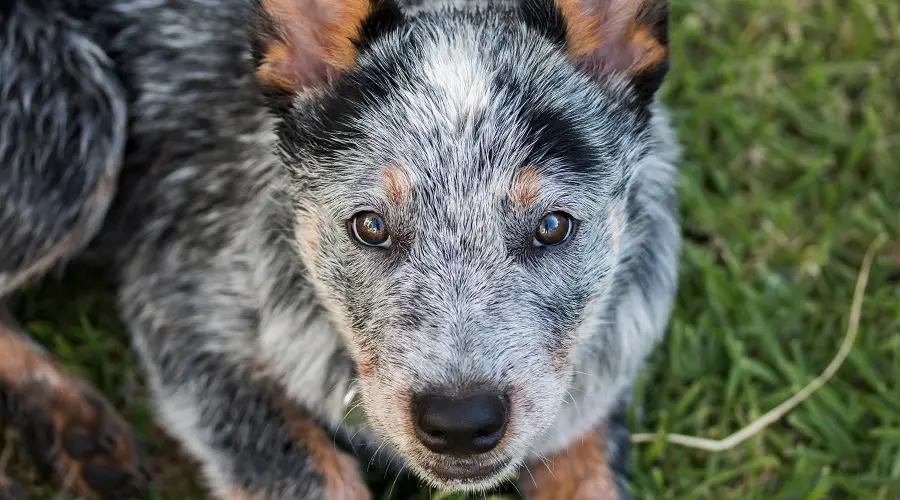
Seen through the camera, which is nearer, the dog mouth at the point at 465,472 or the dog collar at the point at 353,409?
the dog mouth at the point at 465,472

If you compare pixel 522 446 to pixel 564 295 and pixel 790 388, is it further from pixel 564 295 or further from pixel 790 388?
pixel 790 388

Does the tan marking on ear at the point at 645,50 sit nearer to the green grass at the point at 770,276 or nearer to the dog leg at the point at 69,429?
the green grass at the point at 770,276

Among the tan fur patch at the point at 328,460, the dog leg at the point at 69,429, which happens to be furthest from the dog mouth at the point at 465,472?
the dog leg at the point at 69,429

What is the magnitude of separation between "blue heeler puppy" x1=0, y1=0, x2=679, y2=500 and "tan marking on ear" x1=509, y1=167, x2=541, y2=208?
0.01 m

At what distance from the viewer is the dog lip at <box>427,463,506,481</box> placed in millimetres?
3037

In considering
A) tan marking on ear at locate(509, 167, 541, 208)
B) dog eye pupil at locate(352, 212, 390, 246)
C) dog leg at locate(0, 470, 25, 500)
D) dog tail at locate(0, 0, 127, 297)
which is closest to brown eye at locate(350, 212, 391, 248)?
dog eye pupil at locate(352, 212, 390, 246)

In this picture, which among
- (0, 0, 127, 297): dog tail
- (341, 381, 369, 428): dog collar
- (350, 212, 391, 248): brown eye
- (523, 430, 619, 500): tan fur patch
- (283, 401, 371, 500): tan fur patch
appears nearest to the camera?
(350, 212, 391, 248): brown eye

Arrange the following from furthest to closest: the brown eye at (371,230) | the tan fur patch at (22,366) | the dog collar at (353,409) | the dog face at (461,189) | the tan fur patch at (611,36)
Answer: the tan fur patch at (22,366)
the dog collar at (353,409)
the tan fur patch at (611,36)
the brown eye at (371,230)
the dog face at (461,189)

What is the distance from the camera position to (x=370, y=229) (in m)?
3.07

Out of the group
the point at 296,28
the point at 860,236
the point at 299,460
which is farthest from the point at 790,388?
the point at 296,28

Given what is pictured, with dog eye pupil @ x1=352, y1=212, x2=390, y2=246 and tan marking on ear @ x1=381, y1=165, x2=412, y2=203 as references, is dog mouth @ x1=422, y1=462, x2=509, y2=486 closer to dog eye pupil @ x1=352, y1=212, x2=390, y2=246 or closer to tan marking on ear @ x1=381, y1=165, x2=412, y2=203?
dog eye pupil @ x1=352, y1=212, x2=390, y2=246

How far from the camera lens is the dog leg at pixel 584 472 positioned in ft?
12.2

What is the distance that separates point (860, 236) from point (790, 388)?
88 centimetres

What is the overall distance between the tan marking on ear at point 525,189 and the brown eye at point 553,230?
8 cm
